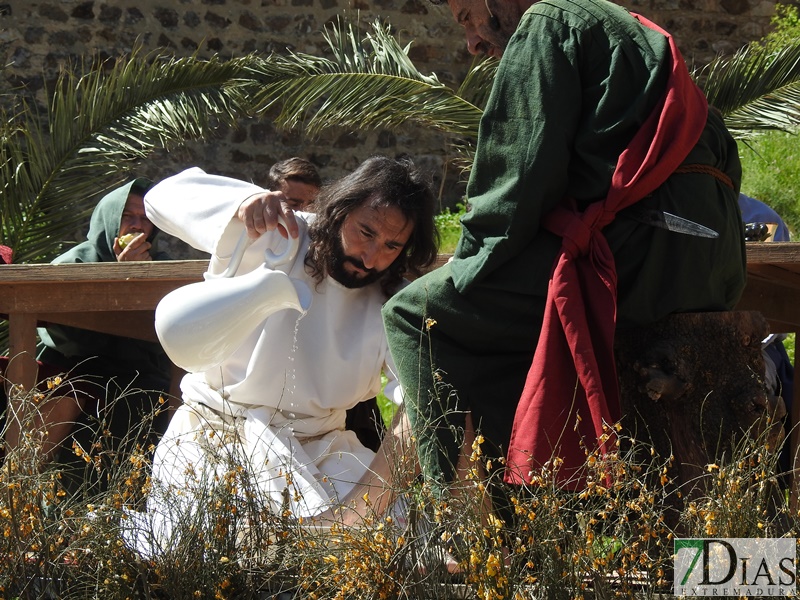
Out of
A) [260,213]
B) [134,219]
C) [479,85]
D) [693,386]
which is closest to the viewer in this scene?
[693,386]

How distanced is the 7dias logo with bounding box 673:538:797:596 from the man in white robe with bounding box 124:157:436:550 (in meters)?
0.91

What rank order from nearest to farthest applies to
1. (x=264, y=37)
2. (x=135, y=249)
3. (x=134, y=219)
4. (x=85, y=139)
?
1. (x=135, y=249)
2. (x=134, y=219)
3. (x=85, y=139)
4. (x=264, y=37)

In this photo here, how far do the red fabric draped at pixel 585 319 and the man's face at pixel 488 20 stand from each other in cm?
39

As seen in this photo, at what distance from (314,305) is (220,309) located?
42 cm

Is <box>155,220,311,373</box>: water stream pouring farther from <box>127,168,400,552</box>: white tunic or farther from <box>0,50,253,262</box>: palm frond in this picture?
<box>0,50,253,262</box>: palm frond

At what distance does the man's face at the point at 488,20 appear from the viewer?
8.58 ft

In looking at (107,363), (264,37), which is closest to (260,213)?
(107,363)

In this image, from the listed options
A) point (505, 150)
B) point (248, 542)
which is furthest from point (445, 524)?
point (505, 150)

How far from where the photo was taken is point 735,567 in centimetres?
208

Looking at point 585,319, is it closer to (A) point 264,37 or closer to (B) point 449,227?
(B) point 449,227

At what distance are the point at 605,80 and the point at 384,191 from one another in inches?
30.7

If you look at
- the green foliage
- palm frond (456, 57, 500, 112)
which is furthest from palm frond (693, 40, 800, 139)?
the green foliage

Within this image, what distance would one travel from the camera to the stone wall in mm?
8000

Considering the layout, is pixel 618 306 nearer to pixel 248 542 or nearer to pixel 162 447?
pixel 248 542
